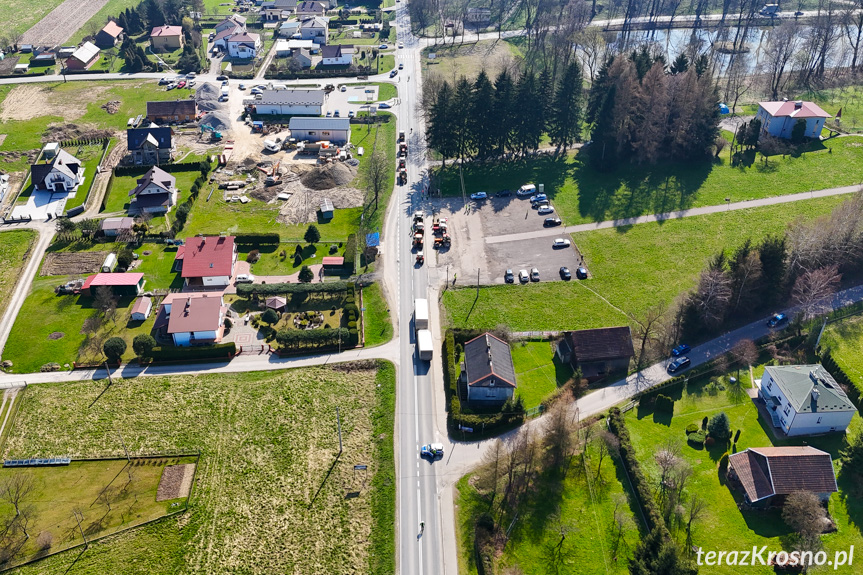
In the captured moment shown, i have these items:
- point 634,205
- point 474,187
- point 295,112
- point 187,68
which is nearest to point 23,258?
point 295,112

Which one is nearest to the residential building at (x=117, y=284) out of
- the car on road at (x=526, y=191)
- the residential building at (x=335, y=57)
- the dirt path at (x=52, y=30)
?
the car on road at (x=526, y=191)

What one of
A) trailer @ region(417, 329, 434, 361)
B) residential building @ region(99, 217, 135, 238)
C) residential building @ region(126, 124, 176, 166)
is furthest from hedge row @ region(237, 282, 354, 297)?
residential building @ region(126, 124, 176, 166)

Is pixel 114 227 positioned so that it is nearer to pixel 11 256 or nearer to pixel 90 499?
pixel 11 256

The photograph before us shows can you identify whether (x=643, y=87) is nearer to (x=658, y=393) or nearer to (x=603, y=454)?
(x=658, y=393)

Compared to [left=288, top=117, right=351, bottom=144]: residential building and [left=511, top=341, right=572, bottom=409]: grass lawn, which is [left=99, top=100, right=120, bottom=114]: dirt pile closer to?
[left=288, top=117, right=351, bottom=144]: residential building

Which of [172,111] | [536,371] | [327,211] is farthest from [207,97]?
[536,371]

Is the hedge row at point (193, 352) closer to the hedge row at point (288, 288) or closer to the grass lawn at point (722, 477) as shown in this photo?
the hedge row at point (288, 288)
